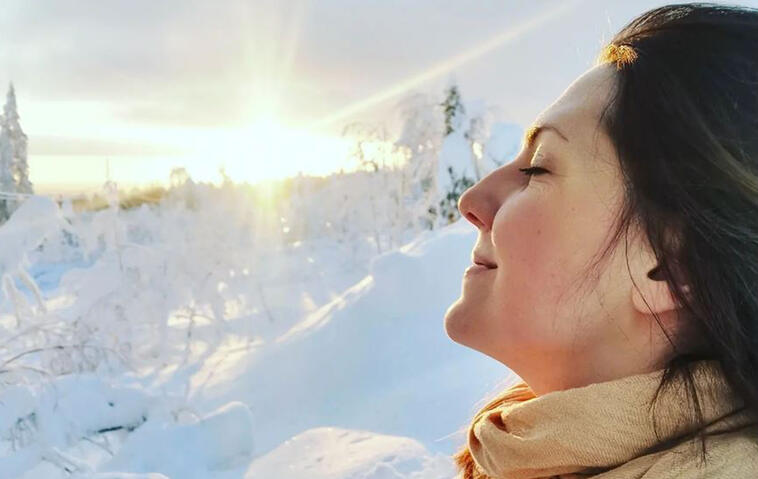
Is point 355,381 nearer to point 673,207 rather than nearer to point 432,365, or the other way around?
point 432,365

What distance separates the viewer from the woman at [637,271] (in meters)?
0.90

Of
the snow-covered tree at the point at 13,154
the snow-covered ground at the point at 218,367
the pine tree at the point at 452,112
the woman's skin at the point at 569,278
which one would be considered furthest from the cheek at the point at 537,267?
the snow-covered tree at the point at 13,154

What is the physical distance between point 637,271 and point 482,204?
303mm

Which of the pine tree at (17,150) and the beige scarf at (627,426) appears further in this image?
the pine tree at (17,150)

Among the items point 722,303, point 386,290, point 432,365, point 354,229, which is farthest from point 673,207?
point 354,229

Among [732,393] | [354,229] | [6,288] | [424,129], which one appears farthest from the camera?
[354,229]

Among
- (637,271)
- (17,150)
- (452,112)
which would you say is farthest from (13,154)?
(637,271)

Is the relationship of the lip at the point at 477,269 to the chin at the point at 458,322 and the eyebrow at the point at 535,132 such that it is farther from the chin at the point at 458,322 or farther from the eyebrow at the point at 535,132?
the eyebrow at the point at 535,132

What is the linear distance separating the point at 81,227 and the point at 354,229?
9183 millimetres

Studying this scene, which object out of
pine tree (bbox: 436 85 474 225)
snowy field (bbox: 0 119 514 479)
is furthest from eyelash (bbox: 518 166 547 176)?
pine tree (bbox: 436 85 474 225)

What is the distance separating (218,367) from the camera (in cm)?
974

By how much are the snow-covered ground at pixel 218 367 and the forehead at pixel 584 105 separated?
787mm

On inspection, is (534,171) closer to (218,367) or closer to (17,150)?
(218,367)

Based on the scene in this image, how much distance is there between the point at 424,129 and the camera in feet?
57.3
